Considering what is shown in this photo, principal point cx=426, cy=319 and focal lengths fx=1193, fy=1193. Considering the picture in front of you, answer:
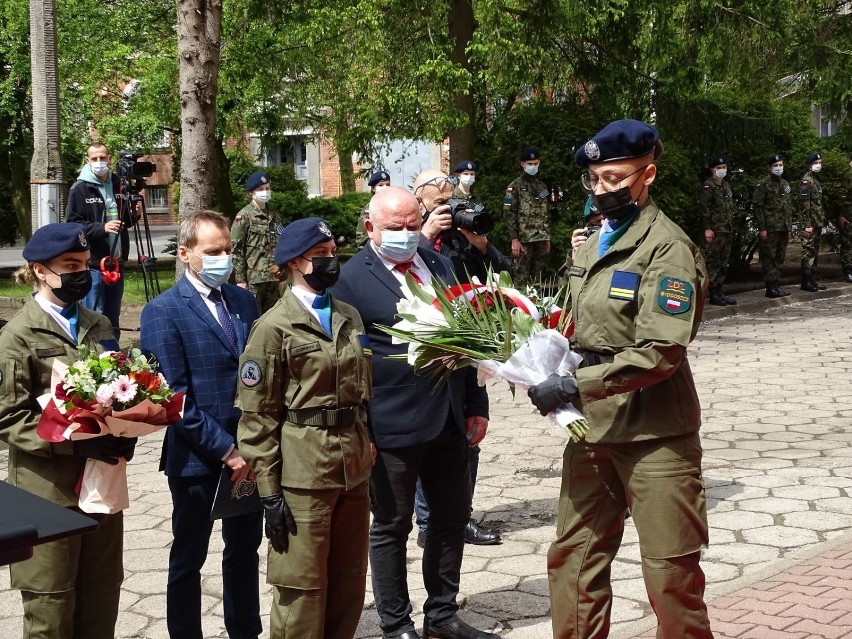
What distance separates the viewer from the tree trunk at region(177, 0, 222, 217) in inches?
434

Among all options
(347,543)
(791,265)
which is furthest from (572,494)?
(791,265)

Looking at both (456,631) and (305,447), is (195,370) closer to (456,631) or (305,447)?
(305,447)

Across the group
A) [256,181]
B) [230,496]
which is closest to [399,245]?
[230,496]

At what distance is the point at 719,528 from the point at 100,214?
7.04 meters

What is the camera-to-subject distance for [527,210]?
54.9 ft

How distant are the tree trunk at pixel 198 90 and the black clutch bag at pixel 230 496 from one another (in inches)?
255

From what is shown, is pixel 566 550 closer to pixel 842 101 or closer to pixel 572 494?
pixel 572 494

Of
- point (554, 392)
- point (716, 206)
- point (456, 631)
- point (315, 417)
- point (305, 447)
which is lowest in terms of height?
point (456, 631)

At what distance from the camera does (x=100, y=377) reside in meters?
4.36

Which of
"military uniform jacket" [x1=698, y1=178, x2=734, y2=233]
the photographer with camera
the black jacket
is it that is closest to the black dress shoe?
the photographer with camera

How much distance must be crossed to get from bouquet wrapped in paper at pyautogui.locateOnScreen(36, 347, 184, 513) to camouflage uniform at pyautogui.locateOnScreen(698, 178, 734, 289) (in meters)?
15.1

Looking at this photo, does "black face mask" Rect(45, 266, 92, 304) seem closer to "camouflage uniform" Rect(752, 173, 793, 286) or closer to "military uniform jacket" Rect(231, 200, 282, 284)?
"military uniform jacket" Rect(231, 200, 282, 284)

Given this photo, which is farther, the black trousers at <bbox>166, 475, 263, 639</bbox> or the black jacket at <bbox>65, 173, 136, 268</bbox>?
the black jacket at <bbox>65, 173, 136, 268</bbox>

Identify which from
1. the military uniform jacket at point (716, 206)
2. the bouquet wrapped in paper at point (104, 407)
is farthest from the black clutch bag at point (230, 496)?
the military uniform jacket at point (716, 206)
